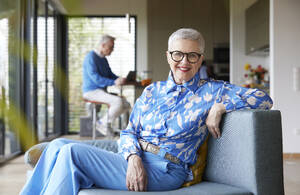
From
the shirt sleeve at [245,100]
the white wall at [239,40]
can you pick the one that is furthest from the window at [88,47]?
the shirt sleeve at [245,100]

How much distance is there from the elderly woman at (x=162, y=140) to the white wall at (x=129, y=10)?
6919mm

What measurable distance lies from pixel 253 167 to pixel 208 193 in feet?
0.69

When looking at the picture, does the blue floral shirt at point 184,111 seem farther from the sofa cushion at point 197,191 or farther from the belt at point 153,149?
the sofa cushion at point 197,191

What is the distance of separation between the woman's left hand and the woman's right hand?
34cm

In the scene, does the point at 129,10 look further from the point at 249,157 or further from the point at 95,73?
the point at 249,157

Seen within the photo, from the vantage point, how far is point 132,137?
1911 millimetres

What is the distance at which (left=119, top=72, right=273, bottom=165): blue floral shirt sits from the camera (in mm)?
1808

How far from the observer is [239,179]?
1.72 metres

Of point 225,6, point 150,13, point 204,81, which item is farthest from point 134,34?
point 204,81

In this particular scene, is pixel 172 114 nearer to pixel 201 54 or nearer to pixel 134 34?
pixel 201 54

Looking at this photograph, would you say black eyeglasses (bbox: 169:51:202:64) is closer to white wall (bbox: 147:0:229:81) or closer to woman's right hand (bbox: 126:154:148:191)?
woman's right hand (bbox: 126:154:148:191)

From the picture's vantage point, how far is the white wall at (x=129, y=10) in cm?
884

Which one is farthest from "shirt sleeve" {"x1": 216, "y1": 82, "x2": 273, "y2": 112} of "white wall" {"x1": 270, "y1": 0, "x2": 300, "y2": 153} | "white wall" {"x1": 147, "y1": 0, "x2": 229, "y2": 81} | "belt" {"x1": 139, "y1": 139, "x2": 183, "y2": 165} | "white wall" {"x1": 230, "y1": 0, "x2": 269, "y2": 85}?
"white wall" {"x1": 147, "y1": 0, "x2": 229, "y2": 81}

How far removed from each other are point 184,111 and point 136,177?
1.18ft
